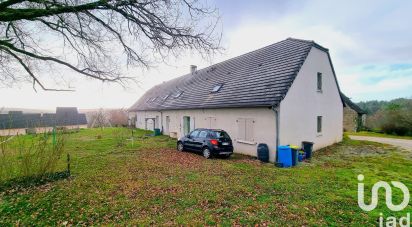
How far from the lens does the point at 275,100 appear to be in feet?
37.7

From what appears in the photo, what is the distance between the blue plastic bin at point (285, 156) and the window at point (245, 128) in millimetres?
2464

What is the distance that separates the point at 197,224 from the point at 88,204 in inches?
135

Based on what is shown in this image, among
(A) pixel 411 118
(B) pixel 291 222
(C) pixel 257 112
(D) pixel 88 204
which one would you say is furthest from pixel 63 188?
(A) pixel 411 118

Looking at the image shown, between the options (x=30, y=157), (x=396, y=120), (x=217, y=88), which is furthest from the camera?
(x=396, y=120)

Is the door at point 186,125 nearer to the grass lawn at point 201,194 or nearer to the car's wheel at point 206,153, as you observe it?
the car's wheel at point 206,153

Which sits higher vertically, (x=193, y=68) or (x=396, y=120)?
(x=193, y=68)

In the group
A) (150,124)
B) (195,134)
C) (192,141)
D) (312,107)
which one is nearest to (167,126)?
(150,124)

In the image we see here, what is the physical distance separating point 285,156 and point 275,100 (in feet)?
9.61

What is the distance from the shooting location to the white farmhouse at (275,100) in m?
12.1

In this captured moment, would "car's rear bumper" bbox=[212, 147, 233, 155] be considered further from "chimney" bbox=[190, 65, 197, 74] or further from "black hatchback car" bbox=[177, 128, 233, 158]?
"chimney" bbox=[190, 65, 197, 74]

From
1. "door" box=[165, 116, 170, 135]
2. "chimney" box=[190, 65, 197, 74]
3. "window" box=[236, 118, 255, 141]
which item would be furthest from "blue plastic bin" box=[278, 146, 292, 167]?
"chimney" box=[190, 65, 197, 74]

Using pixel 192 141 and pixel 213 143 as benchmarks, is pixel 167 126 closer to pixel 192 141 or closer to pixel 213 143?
pixel 192 141

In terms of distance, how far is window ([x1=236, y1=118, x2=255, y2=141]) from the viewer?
13.1 metres

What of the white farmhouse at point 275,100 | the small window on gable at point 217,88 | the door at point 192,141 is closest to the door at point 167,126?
the white farmhouse at point 275,100
